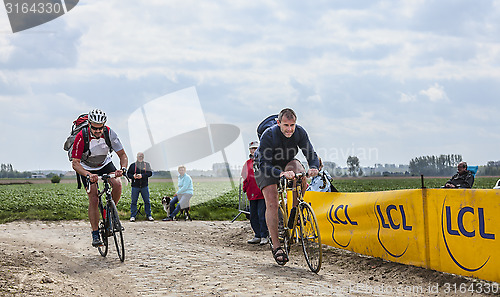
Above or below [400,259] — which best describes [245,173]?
above

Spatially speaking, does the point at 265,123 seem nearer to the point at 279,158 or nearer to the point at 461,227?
the point at 279,158

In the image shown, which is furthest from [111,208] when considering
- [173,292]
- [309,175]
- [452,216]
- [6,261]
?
[452,216]

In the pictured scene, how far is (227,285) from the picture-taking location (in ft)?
22.5

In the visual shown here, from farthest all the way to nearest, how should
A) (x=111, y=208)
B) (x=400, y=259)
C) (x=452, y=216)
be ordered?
→ (x=111, y=208) < (x=400, y=259) < (x=452, y=216)

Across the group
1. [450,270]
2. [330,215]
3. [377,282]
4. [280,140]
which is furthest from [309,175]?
[330,215]

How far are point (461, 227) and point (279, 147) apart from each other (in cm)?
277

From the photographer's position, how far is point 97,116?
8766mm

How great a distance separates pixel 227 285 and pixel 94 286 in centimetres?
200

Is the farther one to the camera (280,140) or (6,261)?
(6,261)

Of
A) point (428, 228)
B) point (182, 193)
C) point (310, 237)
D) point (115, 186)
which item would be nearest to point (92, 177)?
point (115, 186)

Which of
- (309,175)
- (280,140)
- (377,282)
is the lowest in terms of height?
(377,282)

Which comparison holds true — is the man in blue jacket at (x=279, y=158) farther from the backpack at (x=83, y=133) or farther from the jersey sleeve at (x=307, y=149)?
the backpack at (x=83, y=133)

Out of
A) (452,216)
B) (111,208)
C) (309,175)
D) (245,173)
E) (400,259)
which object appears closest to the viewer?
(452,216)

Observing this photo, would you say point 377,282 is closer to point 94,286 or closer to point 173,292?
point 173,292
